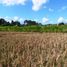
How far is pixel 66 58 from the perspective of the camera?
203 inches

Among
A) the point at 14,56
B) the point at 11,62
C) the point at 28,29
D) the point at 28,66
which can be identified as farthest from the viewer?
the point at 28,29

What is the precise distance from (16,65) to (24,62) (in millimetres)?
220

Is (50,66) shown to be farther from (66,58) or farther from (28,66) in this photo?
(66,58)

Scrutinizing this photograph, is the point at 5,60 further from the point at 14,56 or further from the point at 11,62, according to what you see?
the point at 14,56

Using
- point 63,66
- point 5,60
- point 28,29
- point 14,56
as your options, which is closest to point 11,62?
point 5,60

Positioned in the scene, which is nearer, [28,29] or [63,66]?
[63,66]

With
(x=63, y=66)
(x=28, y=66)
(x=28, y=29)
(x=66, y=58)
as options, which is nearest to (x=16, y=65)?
(x=28, y=66)

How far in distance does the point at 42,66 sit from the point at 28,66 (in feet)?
0.86

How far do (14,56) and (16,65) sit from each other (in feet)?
2.81

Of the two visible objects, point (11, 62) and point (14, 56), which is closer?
point (11, 62)

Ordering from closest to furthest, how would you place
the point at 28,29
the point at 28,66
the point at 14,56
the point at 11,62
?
1. the point at 28,66
2. the point at 11,62
3. the point at 14,56
4. the point at 28,29

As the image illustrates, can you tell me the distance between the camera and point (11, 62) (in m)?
4.29

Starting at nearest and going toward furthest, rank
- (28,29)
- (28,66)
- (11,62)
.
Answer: (28,66), (11,62), (28,29)

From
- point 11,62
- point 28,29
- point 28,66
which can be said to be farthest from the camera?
point 28,29
